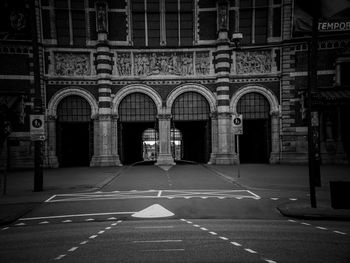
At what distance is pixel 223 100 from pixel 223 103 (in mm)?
218

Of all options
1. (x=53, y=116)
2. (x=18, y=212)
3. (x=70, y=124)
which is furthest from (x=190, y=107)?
(x=18, y=212)

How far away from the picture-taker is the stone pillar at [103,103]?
25.9 m

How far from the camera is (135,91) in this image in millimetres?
26812

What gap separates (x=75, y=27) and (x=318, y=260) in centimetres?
2474

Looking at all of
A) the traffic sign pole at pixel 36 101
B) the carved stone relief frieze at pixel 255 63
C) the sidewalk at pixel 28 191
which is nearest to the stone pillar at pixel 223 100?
the carved stone relief frieze at pixel 255 63

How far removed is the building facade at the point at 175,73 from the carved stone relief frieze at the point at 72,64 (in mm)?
71

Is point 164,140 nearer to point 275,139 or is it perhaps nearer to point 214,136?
point 214,136

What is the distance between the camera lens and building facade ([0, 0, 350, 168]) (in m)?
25.8

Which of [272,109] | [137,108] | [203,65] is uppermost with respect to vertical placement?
[203,65]

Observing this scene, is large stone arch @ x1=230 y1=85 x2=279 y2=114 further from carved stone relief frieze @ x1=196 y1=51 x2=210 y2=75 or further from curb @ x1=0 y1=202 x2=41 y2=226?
curb @ x1=0 y1=202 x2=41 y2=226

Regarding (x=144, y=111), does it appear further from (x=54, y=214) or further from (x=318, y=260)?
(x=318, y=260)

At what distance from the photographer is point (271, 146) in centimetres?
2697

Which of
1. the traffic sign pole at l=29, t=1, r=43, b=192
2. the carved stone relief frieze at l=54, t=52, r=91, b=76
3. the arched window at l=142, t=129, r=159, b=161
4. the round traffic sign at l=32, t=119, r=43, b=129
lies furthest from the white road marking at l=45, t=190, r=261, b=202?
the arched window at l=142, t=129, r=159, b=161

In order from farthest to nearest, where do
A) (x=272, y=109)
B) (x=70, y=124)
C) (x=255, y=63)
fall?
(x=70, y=124) → (x=255, y=63) → (x=272, y=109)
